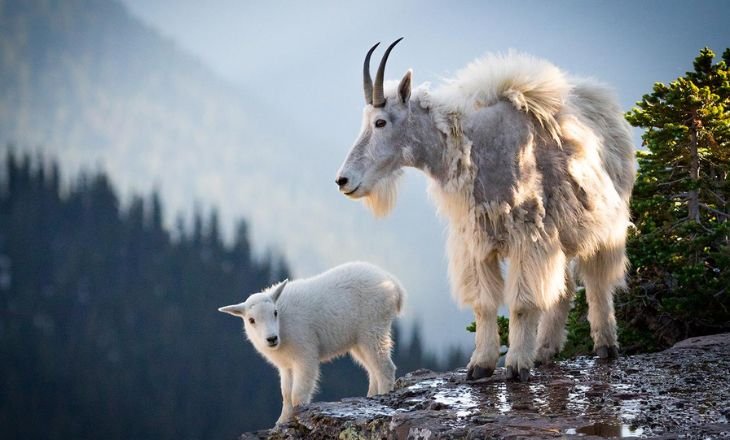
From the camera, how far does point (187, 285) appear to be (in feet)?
225

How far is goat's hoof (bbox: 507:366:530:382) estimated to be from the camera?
584cm

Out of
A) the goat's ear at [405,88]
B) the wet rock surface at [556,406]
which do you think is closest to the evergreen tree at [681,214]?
the wet rock surface at [556,406]

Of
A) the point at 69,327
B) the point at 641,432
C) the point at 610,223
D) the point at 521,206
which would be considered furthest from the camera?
the point at 69,327

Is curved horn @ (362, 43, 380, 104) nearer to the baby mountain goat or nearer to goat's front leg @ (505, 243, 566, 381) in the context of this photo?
goat's front leg @ (505, 243, 566, 381)

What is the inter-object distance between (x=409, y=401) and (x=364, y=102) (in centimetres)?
213

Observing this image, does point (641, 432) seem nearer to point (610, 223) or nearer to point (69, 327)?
point (610, 223)

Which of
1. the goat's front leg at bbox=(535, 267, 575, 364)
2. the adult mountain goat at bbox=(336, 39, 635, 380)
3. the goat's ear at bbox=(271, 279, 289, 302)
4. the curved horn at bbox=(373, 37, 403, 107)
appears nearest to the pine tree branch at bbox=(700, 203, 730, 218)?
the goat's front leg at bbox=(535, 267, 575, 364)

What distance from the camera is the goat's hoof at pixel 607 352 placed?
696cm

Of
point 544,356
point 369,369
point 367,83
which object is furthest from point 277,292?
point 367,83

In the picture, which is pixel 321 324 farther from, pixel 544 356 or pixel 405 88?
pixel 405 88

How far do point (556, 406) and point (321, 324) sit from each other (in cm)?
399

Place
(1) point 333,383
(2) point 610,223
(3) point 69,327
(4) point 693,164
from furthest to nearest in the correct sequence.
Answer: (3) point 69,327
(1) point 333,383
(4) point 693,164
(2) point 610,223

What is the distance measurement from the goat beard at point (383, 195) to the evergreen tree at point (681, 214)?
3.98 meters

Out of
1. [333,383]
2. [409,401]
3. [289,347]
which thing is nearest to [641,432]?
[409,401]
